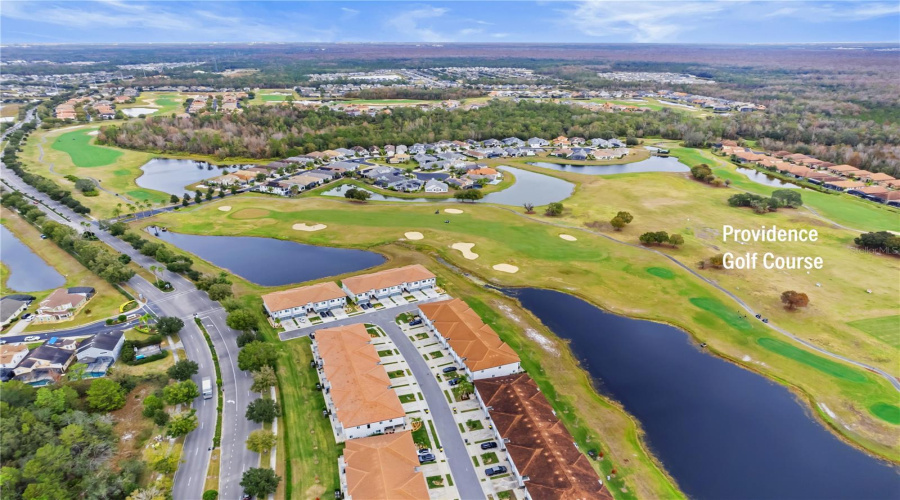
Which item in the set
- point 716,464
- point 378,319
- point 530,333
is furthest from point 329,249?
point 716,464

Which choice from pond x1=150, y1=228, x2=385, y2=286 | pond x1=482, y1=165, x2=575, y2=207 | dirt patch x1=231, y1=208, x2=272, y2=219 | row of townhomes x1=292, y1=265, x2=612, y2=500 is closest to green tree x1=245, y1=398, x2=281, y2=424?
row of townhomes x1=292, y1=265, x2=612, y2=500

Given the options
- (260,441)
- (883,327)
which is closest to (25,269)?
(260,441)

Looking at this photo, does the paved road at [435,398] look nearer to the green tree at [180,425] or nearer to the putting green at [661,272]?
the green tree at [180,425]

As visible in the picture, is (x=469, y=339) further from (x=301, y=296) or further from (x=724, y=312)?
(x=724, y=312)

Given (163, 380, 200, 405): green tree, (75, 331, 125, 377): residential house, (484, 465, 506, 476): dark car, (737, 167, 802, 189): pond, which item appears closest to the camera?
A: (484, 465, 506, 476): dark car

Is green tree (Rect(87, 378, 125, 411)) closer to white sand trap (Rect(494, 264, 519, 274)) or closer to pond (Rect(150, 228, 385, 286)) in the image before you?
pond (Rect(150, 228, 385, 286))

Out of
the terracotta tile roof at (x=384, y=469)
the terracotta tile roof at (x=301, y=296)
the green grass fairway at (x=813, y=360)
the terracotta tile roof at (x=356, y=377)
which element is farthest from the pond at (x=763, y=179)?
the terracotta tile roof at (x=384, y=469)
